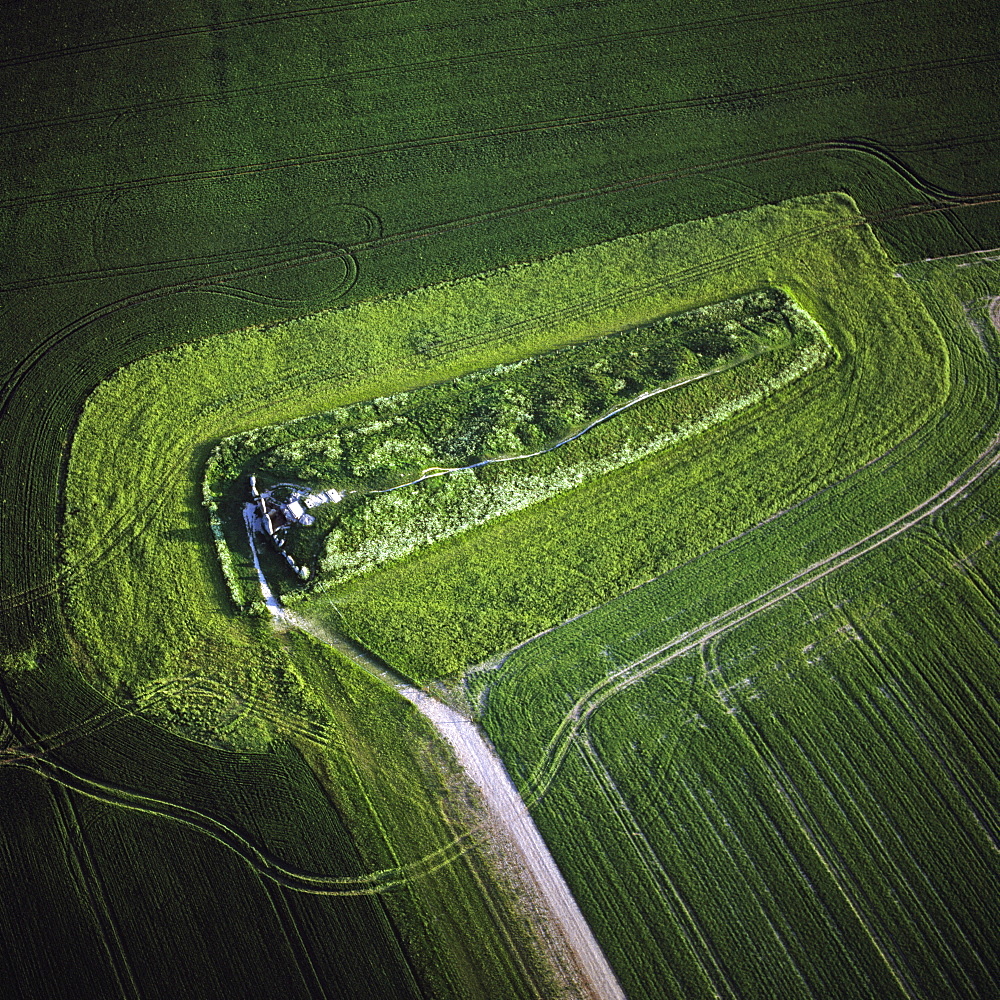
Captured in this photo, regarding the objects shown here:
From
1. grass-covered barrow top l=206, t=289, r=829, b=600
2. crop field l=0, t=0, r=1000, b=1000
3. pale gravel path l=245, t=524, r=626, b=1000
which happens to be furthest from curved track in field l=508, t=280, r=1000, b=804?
grass-covered barrow top l=206, t=289, r=829, b=600

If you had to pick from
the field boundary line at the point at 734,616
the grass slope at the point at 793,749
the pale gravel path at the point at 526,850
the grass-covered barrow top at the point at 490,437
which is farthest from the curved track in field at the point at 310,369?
the field boundary line at the point at 734,616

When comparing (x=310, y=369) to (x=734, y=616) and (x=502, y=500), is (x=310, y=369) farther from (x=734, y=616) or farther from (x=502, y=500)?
(x=734, y=616)

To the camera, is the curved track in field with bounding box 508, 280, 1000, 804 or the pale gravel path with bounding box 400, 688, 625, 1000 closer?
the pale gravel path with bounding box 400, 688, 625, 1000

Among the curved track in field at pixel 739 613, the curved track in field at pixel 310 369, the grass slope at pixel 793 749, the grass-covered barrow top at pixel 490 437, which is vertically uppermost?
the curved track in field at pixel 310 369

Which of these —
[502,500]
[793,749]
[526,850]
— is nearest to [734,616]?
[793,749]

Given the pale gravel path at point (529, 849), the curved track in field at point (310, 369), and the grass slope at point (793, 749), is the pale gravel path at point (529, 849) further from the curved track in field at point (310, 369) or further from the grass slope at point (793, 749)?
the curved track in field at point (310, 369)

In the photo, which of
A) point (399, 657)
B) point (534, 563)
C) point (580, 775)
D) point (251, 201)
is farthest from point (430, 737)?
point (251, 201)

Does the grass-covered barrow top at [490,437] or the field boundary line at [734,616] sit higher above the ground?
the grass-covered barrow top at [490,437]

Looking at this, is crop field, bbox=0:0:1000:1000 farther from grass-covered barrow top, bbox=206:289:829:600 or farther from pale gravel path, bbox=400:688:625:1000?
grass-covered barrow top, bbox=206:289:829:600

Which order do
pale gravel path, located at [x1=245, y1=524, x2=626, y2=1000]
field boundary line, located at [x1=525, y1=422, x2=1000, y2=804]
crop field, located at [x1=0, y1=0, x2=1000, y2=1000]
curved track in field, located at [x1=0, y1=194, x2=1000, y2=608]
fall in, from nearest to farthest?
1. pale gravel path, located at [x1=245, y1=524, x2=626, y2=1000]
2. crop field, located at [x1=0, y1=0, x2=1000, y2=1000]
3. field boundary line, located at [x1=525, y1=422, x2=1000, y2=804]
4. curved track in field, located at [x1=0, y1=194, x2=1000, y2=608]
